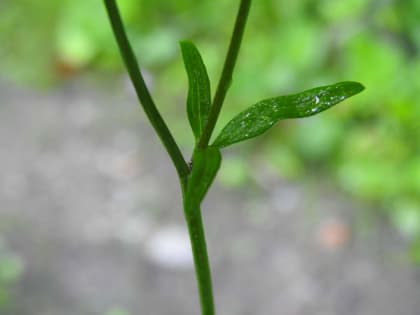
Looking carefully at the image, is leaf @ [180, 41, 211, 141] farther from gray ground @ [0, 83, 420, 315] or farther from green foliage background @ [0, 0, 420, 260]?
gray ground @ [0, 83, 420, 315]

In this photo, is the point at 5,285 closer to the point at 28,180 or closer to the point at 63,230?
the point at 63,230

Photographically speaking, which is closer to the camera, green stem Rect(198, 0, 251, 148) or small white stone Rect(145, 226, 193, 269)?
green stem Rect(198, 0, 251, 148)

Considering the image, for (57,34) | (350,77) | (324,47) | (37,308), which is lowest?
(37,308)

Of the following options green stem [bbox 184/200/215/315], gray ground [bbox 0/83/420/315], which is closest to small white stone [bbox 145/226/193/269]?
gray ground [bbox 0/83/420/315]

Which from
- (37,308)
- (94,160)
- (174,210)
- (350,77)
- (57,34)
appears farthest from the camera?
(57,34)

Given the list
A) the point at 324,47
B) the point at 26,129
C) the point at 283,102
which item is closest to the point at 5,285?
the point at 26,129

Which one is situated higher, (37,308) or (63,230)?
(63,230)
